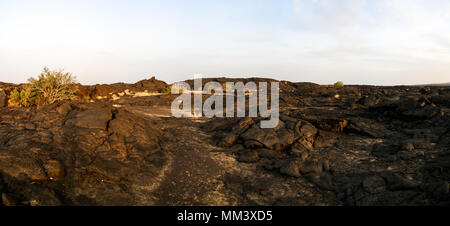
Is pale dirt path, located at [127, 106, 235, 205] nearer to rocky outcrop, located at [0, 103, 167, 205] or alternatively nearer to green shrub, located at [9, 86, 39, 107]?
rocky outcrop, located at [0, 103, 167, 205]

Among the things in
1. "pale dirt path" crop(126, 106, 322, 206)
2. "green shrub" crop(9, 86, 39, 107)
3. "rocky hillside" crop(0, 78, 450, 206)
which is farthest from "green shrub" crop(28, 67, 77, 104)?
"pale dirt path" crop(126, 106, 322, 206)

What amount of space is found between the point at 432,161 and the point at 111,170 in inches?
377

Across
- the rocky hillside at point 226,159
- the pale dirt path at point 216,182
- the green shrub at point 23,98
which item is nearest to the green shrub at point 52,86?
the green shrub at point 23,98

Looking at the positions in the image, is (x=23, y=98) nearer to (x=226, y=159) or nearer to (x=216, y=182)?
(x=226, y=159)

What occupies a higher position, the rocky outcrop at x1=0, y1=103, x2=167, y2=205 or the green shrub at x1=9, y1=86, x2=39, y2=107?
the green shrub at x1=9, y1=86, x2=39, y2=107

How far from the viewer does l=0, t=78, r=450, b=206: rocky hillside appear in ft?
24.6

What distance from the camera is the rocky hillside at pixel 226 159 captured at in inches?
295

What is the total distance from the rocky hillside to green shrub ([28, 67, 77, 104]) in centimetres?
808

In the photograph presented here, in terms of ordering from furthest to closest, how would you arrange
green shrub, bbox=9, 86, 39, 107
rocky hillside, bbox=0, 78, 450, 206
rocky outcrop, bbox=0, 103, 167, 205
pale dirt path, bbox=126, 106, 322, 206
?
1. green shrub, bbox=9, 86, 39, 107
2. pale dirt path, bbox=126, 106, 322, 206
3. rocky hillside, bbox=0, 78, 450, 206
4. rocky outcrop, bbox=0, 103, 167, 205

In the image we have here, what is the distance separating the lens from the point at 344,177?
8727mm

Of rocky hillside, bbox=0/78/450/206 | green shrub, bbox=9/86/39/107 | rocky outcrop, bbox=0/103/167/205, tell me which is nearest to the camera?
rocky outcrop, bbox=0/103/167/205

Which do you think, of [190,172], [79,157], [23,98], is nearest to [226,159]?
[190,172]
